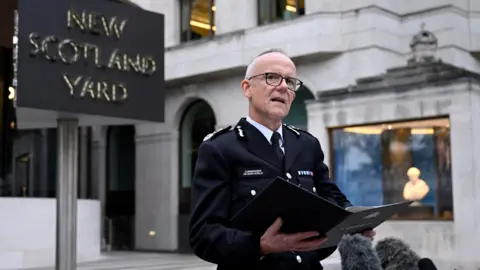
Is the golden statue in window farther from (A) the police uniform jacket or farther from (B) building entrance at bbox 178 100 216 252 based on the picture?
(A) the police uniform jacket

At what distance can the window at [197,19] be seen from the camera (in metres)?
23.6

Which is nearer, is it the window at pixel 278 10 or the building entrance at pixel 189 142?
the window at pixel 278 10

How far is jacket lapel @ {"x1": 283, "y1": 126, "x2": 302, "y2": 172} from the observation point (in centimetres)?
306

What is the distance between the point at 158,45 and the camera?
15.0 m

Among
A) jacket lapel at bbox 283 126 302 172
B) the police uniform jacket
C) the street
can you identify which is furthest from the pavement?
the police uniform jacket

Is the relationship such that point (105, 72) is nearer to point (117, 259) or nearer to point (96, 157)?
point (117, 259)

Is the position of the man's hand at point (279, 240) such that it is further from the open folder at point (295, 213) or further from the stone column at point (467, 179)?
the stone column at point (467, 179)

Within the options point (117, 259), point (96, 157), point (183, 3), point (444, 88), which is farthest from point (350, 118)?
point (96, 157)

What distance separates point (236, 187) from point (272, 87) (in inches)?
17.9

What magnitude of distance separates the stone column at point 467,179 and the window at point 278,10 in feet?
27.7

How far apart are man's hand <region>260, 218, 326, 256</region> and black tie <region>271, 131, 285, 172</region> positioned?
451 mm

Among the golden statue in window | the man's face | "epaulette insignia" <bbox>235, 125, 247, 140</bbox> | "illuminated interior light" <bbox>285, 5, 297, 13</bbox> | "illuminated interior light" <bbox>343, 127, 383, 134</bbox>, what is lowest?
the golden statue in window

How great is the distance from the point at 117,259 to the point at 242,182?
1765 centimetres

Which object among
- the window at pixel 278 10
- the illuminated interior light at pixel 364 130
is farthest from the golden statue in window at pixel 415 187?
the window at pixel 278 10
